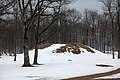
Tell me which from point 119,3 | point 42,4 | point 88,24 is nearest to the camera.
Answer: point 42,4

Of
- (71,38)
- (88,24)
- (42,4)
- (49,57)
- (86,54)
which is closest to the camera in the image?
(42,4)

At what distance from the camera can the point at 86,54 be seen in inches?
2317

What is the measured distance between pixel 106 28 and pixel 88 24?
11.0 metres

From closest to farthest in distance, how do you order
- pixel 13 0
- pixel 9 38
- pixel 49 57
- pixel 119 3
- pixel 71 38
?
pixel 13 0 < pixel 119 3 < pixel 49 57 < pixel 9 38 < pixel 71 38

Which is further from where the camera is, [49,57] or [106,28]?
[106,28]

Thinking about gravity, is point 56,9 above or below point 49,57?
above

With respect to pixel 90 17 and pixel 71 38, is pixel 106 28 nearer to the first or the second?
pixel 90 17

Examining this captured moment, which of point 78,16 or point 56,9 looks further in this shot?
point 78,16

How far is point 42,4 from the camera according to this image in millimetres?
36344

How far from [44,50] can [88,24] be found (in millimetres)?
32039

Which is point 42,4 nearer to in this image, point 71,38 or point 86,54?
point 86,54

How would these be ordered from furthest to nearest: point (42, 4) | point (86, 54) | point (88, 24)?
point (88, 24) → point (86, 54) → point (42, 4)

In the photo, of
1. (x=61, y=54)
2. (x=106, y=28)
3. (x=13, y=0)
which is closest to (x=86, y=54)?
(x=61, y=54)

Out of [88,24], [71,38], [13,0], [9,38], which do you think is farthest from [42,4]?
[71,38]
